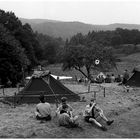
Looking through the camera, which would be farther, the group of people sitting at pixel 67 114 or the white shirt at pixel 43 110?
the white shirt at pixel 43 110

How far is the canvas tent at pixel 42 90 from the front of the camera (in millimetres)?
16422

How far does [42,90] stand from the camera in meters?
16.7

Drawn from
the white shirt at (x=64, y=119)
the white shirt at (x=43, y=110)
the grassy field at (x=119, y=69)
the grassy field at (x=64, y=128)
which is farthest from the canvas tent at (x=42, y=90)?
the grassy field at (x=119, y=69)

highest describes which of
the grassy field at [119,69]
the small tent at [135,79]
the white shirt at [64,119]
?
the white shirt at [64,119]

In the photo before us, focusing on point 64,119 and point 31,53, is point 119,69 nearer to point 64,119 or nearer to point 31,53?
point 31,53

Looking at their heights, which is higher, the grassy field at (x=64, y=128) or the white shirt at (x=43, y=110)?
the white shirt at (x=43, y=110)

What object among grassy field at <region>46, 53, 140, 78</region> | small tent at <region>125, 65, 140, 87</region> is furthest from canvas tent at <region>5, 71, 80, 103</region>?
grassy field at <region>46, 53, 140, 78</region>

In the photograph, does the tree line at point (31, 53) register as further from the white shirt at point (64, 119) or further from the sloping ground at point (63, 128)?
the white shirt at point (64, 119)

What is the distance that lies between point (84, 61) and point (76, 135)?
25.2 meters

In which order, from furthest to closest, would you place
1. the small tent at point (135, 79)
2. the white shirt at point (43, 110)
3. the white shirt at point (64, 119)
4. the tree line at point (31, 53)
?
the tree line at point (31, 53)
the small tent at point (135, 79)
the white shirt at point (43, 110)
the white shirt at point (64, 119)

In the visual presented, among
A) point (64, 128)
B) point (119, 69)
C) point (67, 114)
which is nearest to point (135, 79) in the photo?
point (67, 114)

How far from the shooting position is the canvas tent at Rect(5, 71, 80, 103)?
16422mm

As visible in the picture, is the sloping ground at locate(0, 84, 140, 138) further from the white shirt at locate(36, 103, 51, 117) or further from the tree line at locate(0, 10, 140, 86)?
the tree line at locate(0, 10, 140, 86)

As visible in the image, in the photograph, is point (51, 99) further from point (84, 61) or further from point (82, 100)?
point (84, 61)
